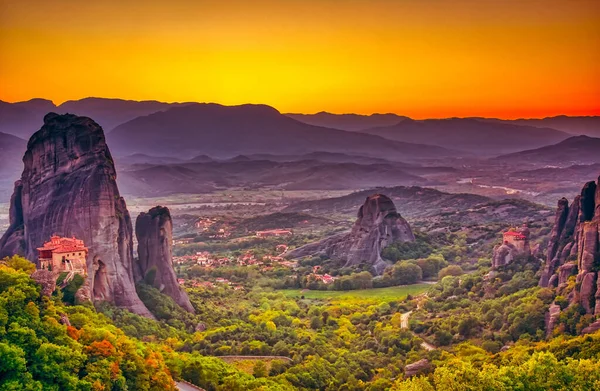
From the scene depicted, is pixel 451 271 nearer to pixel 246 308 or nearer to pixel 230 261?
pixel 246 308

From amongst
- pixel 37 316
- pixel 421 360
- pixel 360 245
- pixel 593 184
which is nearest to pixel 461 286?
pixel 593 184

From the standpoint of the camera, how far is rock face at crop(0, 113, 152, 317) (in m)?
46.5

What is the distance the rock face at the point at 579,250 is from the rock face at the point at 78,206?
23724mm

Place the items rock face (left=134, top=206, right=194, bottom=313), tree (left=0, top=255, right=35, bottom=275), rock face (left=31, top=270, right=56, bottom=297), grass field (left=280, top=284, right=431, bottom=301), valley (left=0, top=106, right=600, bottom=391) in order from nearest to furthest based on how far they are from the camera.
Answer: valley (left=0, top=106, right=600, bottom=391)
rock face (left=31, top=270, right=56, bottom=297)
tree (left=0, top=255, right=35, bottom=275)
rock face (left=134, top=206, right=194, bottom=313)
grass field (left=280, top=284, right=431, bottom=301)

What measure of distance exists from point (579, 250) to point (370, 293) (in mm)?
27996

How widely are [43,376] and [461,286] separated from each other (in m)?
36.3

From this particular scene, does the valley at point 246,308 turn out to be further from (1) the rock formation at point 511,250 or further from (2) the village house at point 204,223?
(2) the village house at point 204,223

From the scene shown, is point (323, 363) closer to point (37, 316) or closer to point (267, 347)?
point (267, 347)

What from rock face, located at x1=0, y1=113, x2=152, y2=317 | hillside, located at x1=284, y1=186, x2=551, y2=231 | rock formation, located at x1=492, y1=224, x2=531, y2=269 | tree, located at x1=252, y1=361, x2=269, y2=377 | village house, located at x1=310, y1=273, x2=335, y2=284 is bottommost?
village house, located at x1=310, y1=273, x2=335, y2=284

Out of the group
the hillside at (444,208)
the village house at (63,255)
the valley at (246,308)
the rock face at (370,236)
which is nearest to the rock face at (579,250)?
the valley at (246,308)

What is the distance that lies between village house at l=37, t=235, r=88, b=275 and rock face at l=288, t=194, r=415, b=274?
44.4 meters

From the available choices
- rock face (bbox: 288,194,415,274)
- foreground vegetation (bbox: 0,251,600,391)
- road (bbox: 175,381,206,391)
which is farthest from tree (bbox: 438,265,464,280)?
road (bbox: 175,381,206,391)

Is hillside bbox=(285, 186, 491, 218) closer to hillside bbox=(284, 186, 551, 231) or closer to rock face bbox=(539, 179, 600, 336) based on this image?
hillside bbox=(284, 186, 551, 231)

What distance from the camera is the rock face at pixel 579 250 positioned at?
43562 mm
